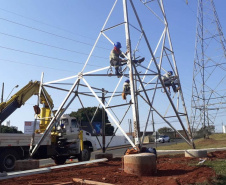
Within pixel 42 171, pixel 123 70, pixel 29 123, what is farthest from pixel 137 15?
pixel 29 123

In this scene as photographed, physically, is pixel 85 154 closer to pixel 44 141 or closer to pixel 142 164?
pixel 44 141

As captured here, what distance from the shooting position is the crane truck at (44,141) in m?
15.0

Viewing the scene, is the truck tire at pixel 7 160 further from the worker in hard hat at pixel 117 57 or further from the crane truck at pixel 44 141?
the worker in hard hat at pixel 117 57

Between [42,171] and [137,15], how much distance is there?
289 inches

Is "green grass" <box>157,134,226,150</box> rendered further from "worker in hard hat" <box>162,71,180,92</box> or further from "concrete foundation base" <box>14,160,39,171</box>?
"concrete foundation base" <box>14,160,39,171</box>

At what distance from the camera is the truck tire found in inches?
572

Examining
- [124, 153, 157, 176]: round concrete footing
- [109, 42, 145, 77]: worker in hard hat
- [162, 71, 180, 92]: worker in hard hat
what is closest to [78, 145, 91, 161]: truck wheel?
[162, 71, 180, 92]: worker in hard hat

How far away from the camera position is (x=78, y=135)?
61.1 ft

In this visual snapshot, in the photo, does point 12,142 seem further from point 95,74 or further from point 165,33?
point 165,33

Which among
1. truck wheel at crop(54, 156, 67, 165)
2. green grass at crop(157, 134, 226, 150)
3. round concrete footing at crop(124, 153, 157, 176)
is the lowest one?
truck wheel at crop(54, 156, 67, 165)

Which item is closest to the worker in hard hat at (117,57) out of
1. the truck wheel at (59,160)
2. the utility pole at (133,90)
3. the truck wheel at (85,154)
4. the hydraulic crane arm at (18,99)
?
the utility pole at (133,90)

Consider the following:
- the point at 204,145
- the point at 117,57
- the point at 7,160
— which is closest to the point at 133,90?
the point at 117,57

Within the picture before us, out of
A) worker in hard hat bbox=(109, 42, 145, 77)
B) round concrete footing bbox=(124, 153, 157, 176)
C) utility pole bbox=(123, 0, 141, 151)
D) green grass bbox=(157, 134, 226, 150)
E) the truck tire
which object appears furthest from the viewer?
green grass bbox=(157, 134, 226, 150)

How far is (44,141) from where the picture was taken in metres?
16.8
